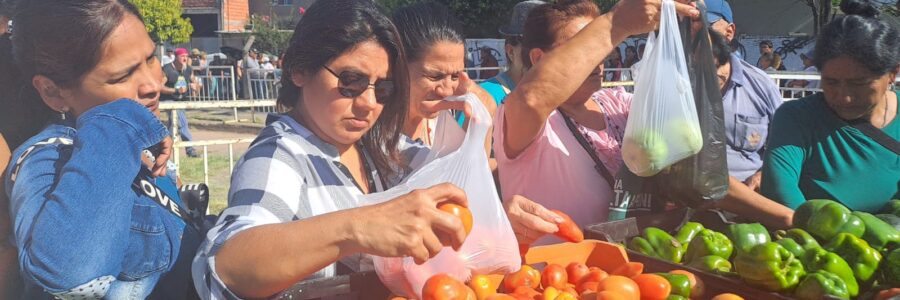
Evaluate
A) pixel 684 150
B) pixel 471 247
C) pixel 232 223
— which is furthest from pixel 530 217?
pixel 232 223

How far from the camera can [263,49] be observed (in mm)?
38438

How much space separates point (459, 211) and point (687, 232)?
1295 millimetres

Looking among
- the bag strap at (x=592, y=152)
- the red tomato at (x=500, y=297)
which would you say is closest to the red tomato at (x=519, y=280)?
the red tomato at (x=500, y=297)

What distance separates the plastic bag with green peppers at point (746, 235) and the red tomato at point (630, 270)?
19.8 inches

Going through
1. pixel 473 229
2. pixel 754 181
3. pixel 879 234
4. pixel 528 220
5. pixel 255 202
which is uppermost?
pixel 255 202

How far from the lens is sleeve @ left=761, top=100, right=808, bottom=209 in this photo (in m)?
2.98

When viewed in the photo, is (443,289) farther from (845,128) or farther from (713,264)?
(845,128)

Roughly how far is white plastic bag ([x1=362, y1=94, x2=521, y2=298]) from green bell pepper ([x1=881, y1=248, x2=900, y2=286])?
123 cm

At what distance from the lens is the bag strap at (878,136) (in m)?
3.12

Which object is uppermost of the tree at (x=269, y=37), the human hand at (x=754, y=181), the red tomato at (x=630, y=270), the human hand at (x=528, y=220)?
the human hand at (x=528, y=220)

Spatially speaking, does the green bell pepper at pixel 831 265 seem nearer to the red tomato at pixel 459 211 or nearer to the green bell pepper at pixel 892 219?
the green bell pepper at pixel 892 219

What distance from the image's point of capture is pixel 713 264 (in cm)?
216

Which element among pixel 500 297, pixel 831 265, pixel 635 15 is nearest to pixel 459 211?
pixel 500 297

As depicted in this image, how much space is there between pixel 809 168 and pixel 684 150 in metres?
1.31
